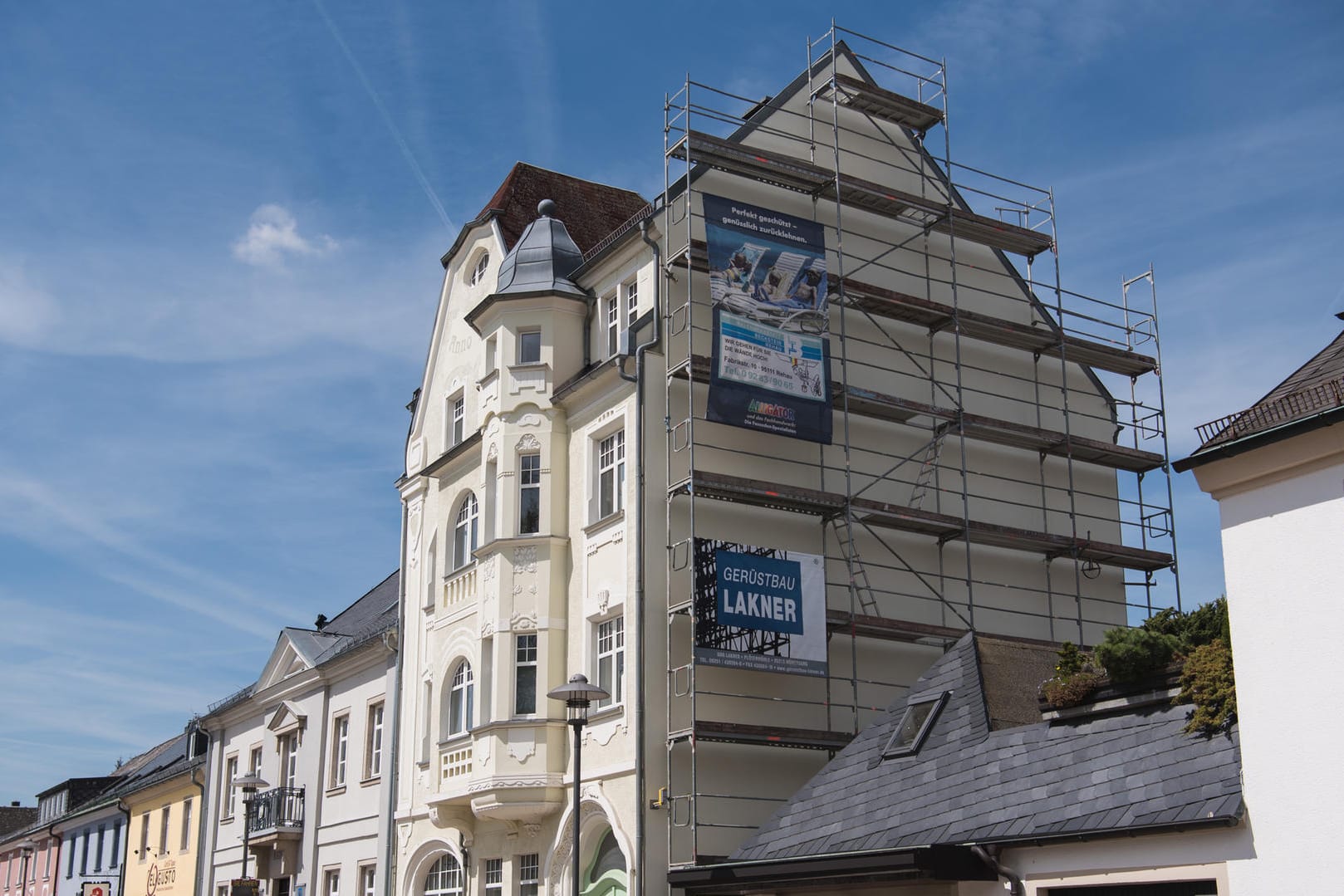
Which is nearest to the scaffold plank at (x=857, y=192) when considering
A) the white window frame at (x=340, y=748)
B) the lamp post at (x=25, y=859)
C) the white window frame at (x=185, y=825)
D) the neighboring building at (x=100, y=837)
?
the white window frame at (x=340, y=748)

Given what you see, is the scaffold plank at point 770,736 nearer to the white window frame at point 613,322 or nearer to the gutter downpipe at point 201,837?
the white window frame at point 613,322

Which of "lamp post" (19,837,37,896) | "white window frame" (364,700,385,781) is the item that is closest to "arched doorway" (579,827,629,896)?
"white window frame" (364,700,385,781)

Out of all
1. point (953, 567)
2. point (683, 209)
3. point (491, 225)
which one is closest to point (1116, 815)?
point (953, 567)

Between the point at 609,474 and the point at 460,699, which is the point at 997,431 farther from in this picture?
the point at 460,699

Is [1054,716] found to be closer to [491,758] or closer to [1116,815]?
[1116,815]

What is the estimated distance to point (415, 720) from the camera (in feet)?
101

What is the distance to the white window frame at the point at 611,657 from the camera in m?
25.0

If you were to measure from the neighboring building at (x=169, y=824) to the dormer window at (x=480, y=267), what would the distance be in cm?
1953

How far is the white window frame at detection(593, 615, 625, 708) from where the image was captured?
2505 centimetres

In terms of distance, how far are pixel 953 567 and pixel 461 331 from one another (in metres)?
11.5

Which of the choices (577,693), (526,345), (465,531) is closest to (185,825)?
(465,531)

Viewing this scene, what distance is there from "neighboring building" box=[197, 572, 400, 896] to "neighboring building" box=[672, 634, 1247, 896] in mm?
12853

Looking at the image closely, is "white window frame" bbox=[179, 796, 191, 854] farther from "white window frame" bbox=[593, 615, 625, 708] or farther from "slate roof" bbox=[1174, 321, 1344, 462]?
"slate roof" bbox=[1174, 321, 1344, 462]

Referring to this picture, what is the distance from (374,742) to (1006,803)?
63.0 feet
